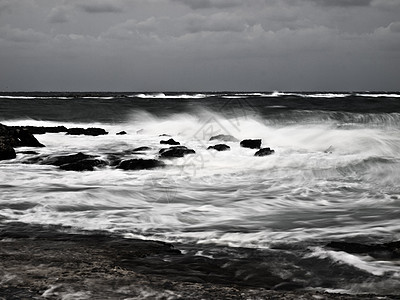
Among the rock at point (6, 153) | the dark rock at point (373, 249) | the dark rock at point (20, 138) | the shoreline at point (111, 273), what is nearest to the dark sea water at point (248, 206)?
the dark rock at point (373, 249)

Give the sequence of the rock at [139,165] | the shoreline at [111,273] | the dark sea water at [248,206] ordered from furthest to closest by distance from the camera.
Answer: the rock at [139,165] < the dark sea water at [248,206] < the shoreline at [111,273]

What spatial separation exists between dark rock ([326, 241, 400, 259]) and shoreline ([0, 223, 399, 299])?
3.49 feet

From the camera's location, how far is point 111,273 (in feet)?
11.6

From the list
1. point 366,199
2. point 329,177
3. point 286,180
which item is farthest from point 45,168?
point 366,199

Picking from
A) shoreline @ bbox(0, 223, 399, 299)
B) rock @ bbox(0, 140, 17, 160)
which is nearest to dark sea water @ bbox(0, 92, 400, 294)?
rock @ bbox(0, 140, 17, 160)

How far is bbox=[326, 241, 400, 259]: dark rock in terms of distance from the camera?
428 cm

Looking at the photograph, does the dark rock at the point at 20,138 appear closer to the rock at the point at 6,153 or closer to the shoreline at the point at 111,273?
the rock at the point at 6,153

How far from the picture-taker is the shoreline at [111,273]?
3.14 m

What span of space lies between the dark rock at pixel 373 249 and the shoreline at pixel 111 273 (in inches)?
41.9

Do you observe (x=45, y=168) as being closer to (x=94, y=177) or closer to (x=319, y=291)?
(x=94, y=177)

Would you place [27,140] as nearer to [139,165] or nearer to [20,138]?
[20,138]

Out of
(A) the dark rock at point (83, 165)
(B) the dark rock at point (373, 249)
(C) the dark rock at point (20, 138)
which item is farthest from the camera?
(C) the dark rock at point (20, 138)

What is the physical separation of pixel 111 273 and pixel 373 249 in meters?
2.42

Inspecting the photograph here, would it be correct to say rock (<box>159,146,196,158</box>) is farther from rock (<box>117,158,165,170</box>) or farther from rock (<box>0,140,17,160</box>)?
rock (<box>0,140,17,160</box>)
